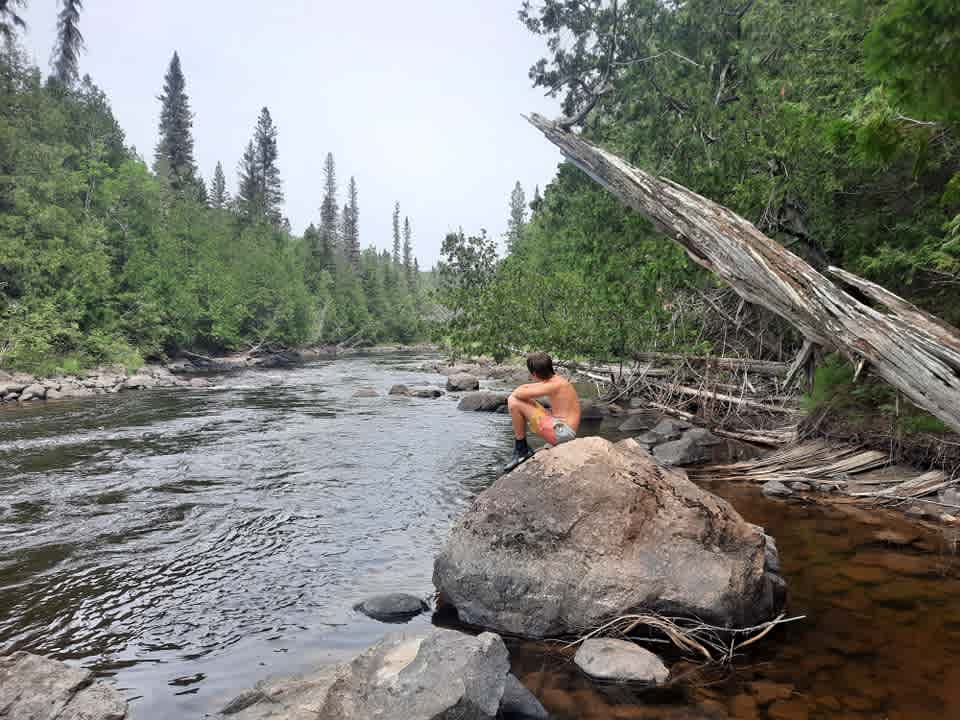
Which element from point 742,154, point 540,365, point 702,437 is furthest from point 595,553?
point 742,154

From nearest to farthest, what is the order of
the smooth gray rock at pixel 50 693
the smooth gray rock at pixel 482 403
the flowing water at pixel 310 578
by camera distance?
1. the smooth gray rock at pixel 50 693
2. the flowing water at pixel 310 578
3. the smooth gray rock at pixel 482 403

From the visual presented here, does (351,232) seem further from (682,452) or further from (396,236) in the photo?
(682,452)

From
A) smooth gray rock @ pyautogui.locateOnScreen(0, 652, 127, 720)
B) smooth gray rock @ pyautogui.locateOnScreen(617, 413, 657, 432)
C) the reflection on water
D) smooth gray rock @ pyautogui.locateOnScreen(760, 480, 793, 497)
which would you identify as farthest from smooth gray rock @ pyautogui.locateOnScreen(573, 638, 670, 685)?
smooth gray rock @ pyautogui.locateOnScreen(617, 413, 657, 432)

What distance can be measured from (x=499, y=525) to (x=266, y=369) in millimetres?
37725

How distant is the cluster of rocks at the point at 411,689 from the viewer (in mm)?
3777

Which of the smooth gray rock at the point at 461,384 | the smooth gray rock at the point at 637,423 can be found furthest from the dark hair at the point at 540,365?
the smooth gray rock at the point at 461,384

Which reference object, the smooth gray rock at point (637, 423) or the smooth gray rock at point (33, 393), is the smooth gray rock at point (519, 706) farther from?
the smooth gray rock at point (33, 393)

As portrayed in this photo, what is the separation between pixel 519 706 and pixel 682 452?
30.3 feet

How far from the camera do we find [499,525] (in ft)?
20.2

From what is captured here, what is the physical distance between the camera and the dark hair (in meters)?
7.15

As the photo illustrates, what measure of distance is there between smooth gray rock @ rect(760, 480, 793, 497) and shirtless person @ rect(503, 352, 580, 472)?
5.00 meters

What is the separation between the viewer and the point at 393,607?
6.20m

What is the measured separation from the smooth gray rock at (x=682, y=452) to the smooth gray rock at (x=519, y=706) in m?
8.56

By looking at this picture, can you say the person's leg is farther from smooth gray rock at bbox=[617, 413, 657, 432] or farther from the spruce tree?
the spruce tree
